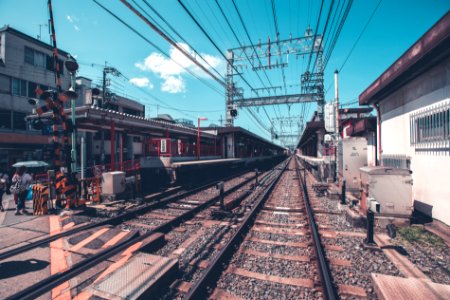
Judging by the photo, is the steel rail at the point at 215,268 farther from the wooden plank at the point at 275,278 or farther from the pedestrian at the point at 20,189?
the pedestrian at the point at 20,189

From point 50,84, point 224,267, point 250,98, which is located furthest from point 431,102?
point 50,84

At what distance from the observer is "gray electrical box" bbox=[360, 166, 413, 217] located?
5.29 metres

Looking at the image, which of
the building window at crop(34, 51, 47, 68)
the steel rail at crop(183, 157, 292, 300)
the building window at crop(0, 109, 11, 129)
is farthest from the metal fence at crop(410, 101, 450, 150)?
the building window at crop(34, 51, 47, 68)

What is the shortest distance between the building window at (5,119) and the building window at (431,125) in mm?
27924

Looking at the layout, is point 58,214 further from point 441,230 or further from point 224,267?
point 441,230

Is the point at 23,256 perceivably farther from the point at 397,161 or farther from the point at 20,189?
the point at 397,161

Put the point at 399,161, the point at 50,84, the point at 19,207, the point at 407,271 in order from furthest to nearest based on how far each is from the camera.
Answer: the point at 50,84, the point at 19,207, the point at 399,161, the point at 407,271

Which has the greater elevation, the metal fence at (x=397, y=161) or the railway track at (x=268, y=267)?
the metal fence at (x=397, y=161)

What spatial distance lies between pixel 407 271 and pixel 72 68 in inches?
405

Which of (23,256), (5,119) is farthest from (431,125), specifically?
(5,119)

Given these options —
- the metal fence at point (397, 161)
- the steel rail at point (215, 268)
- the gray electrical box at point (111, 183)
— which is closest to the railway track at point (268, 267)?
the steel rail at point (215, 268)

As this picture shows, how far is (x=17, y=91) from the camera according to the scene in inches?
Answer: 802

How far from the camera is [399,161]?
6875 millimetres

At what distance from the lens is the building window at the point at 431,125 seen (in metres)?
4.73
